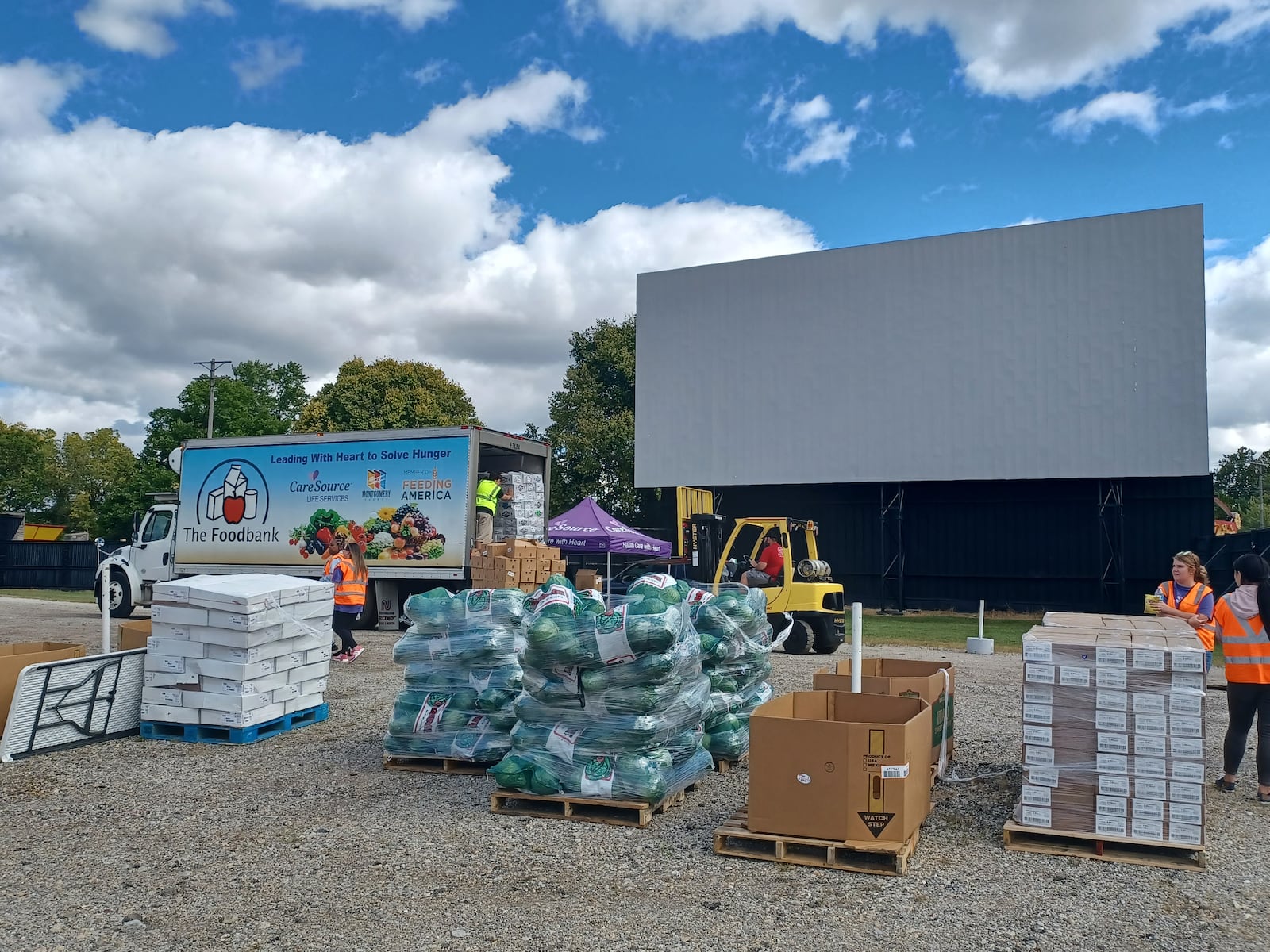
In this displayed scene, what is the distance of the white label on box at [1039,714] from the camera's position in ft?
19.5

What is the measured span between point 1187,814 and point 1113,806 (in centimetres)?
38

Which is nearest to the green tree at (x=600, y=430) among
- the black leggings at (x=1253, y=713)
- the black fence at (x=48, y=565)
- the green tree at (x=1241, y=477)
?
the black fence at (x=48, y=565)

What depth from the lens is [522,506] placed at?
59.0 feet

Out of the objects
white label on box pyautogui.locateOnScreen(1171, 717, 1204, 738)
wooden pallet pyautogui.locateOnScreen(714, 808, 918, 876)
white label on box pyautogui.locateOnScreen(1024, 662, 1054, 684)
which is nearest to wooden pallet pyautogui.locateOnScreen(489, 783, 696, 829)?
wooden pallet pyautogui.locateOnScreen(714, 808, 918, 876)

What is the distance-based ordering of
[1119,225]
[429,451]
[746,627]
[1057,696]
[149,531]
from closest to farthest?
[1057,696], [746,627], [429,451], [149,531], [1119,225]

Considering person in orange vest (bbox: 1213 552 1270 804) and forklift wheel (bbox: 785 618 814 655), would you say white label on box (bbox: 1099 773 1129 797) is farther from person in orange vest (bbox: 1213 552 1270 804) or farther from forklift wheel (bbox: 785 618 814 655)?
forklift wheel (bbox: 785 618 814 655)

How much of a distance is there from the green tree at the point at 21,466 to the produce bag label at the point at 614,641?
7120 cm

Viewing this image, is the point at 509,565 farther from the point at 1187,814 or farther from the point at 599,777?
the point at 1187,814

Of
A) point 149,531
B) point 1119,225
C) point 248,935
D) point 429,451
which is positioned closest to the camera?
point 248,935

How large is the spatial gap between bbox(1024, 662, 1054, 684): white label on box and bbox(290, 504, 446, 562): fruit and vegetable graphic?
1234 cm

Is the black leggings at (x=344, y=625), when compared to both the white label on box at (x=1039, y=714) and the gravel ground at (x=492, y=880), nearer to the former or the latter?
the gravel ground at (x=492, y=880)

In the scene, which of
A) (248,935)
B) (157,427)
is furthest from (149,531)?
(157,427)

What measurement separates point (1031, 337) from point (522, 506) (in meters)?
15.4

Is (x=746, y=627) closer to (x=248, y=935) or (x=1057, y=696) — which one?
(x=1057, y=696)
